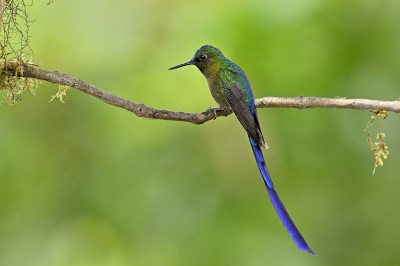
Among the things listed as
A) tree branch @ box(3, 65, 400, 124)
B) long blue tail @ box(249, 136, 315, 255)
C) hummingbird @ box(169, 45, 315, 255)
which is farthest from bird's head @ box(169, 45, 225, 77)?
tree branch @ box(3, 65, 400, 124)

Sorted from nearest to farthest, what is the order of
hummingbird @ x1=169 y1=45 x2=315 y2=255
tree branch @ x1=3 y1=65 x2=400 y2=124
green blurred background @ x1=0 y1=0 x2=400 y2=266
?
1. tree branch @ x1=3 y1=65 x2=400 y2=124
2. hummingbird @ x1=169 y1=45 x2=315 y2=255
3. green blurred background @ x1=0 y1=0 x2=400 y2=266

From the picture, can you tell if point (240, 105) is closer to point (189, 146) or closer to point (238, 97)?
point (238, 97)

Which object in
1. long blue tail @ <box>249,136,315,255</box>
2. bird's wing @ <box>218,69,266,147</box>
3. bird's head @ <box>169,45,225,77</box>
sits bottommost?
long blue tail @ <box>249,136,315,255</box>

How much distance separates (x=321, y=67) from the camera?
205 inches

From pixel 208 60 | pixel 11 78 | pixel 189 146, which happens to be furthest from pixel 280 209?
pixel 189 146

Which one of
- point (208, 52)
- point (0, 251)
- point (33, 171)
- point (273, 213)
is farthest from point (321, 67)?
point (0, 251)

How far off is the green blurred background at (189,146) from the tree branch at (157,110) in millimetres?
1805

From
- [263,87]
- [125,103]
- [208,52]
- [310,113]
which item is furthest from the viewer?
[310,113]

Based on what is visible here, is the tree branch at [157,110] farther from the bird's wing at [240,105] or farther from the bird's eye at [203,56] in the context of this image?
the bird's eye at [203,56]

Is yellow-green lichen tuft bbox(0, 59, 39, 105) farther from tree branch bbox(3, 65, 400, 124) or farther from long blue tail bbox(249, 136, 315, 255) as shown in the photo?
long blue tail bbox(249, 136, 315, 255)

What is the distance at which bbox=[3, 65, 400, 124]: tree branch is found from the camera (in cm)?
270

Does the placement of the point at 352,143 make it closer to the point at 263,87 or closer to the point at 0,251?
the point at 263,87

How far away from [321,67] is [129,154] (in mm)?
1476

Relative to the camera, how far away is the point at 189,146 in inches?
207
